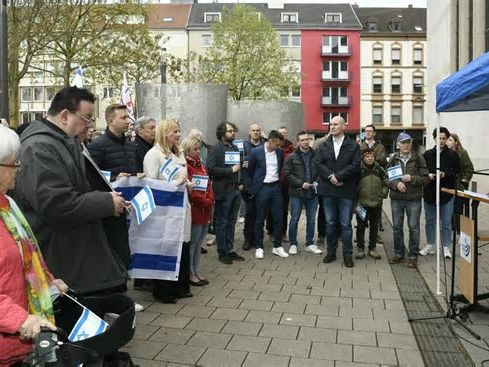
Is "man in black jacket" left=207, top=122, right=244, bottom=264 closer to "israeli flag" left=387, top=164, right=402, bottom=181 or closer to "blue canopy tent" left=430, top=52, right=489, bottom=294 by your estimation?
"israeli flag" left=387, top=164, right=402, bottom=181

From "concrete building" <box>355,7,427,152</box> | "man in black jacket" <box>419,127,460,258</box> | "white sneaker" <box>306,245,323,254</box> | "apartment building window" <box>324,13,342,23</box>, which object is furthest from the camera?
"apartment building window" <box>324,13,342,23</box>

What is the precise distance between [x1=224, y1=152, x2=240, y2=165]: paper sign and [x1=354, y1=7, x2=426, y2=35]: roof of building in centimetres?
6126

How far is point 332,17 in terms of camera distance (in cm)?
6688

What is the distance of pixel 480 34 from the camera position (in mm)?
19062

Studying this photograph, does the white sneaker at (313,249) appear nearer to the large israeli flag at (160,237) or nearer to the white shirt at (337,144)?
the white shirt at (337,144)

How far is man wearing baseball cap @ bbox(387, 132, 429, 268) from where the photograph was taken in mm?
7984

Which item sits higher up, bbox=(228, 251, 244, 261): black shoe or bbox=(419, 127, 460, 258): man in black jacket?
bbox=(419, 127, 460, 258): man in black jacket

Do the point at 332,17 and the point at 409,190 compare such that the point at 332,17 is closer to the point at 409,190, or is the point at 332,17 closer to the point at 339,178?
the point at 409,190

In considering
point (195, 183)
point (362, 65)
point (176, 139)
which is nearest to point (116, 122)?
point (176, 139)

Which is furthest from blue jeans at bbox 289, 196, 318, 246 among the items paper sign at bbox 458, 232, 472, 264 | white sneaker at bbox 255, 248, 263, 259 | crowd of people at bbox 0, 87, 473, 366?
paper sign at bbox 458, 232, 472, 264

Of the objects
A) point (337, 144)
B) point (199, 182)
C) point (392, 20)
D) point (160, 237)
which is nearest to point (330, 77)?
point (392, 20)

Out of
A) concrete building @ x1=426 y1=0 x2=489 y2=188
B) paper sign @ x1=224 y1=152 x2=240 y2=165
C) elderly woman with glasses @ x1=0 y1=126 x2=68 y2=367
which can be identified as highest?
concrete building @ x1=426 y1=0 x2=489 y2=188

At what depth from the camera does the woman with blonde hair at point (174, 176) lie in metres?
6.11

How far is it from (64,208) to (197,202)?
3536 mm
